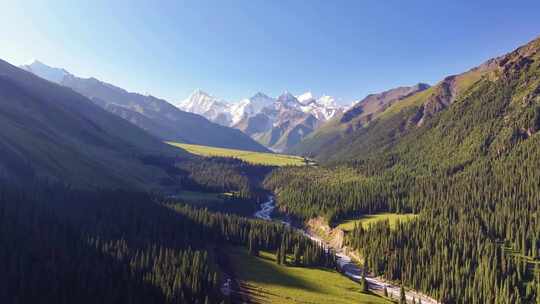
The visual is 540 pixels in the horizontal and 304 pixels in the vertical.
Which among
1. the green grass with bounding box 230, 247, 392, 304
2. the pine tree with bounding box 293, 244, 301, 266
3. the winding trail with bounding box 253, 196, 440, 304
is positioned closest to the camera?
the green grass with bounding box 230, 247, 392, 304

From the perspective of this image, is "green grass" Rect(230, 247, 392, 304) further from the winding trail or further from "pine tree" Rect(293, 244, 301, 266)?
the winding trail

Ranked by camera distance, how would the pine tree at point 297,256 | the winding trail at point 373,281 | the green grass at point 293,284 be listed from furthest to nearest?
the pine tree at point 297,256 → the winding trail at point 373,281 → the green grass at point 293,284

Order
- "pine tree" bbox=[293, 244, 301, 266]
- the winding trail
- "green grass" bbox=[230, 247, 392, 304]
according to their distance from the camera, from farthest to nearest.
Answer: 1. "pine tree" bbox=[293, 244, 301, 266]
2. the winding trail
3. "green grass" bbox=[230, 247, 392, 304]

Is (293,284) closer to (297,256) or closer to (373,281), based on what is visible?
(297,256)

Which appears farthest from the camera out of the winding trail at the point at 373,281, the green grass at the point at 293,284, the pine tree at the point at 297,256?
the pine tree at the point at 297,256

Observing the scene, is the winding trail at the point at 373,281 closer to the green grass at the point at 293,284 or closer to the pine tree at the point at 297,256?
the green grass at the point at 293,284

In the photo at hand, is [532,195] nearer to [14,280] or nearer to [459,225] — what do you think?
[459,225]

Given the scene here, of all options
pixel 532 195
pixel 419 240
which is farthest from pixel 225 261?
pixel 532 195

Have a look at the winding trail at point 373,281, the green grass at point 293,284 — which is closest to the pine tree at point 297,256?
the green grass at point 293,284

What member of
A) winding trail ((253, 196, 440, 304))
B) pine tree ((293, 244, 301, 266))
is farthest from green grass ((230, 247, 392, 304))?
winding trail ((253, 196, 440, 304))
